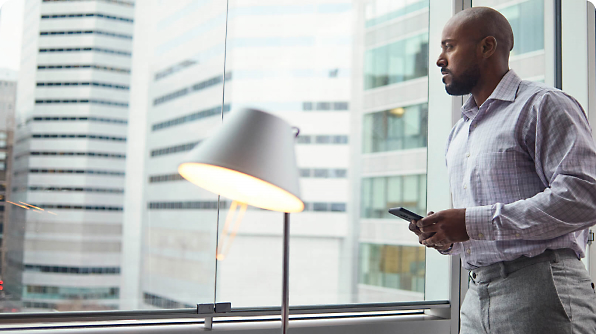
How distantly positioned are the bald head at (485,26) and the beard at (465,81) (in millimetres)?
99

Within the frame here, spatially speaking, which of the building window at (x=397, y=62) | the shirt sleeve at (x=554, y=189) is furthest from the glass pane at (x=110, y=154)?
the shirt sleeve at (x=554, y=189)

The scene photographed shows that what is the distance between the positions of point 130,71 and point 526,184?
1.46 meters

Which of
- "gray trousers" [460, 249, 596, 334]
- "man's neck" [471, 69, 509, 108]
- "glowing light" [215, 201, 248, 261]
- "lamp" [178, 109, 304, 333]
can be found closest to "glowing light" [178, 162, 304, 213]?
"lamp" [178, 109, 304, 333]

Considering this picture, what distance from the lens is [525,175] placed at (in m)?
1.39

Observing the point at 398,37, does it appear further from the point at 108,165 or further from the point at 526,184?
the point at 108,165

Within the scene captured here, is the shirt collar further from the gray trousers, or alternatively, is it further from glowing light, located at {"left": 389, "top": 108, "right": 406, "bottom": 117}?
glowing light, located at {"left": 389, "top": 108, "right": 406, "bottom": 117}

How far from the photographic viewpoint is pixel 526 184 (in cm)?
139

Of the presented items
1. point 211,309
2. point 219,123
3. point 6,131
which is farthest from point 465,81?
point 6,131

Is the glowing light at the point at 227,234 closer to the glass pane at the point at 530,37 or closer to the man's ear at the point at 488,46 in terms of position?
the man's ear at the point at 488,46

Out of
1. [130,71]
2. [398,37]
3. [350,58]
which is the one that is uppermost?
[398,37]

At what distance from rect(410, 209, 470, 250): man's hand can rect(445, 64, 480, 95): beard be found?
0.46 m

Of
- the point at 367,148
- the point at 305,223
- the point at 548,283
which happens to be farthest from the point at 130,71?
the point at 548,283

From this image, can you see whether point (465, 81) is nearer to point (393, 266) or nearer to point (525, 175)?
point (525, 175)

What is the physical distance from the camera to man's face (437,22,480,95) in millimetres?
1566
